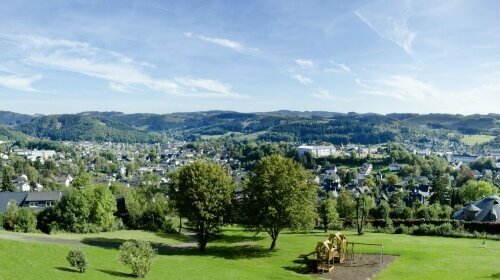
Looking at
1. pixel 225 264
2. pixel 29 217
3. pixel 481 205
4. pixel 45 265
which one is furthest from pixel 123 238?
pixel 481 205

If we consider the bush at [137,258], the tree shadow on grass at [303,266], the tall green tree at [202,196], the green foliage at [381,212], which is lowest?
the tree shadow on grass at [303,266]

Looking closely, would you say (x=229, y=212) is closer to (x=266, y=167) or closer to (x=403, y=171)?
(x=266, y=167)

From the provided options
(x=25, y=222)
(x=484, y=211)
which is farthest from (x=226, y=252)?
(x=484, y=211)

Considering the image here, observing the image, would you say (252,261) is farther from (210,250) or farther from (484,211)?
(484,211)

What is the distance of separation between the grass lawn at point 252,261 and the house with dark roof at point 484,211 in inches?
756

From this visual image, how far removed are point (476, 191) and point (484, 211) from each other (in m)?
31.2

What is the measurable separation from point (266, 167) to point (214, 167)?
6399 millimetres

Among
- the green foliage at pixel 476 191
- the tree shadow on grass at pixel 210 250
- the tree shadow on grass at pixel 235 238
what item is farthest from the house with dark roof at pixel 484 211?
the tree shadow on grass at pixel 210 250

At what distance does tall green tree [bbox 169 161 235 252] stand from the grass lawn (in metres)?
3.28

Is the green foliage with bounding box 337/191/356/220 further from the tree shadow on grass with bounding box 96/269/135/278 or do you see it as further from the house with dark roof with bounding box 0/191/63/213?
the house with dark roof with bounding box 0/191/63/213

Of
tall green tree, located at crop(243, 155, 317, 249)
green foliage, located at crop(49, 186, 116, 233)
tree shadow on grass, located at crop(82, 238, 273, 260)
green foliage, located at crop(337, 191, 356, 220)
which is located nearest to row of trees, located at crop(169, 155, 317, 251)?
tall green tree, located at crop(243, 155, 317, 249)

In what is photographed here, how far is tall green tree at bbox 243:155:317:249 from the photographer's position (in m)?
46.3

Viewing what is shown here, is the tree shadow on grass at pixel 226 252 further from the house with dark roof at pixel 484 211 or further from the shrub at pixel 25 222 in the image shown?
the house with dark roof at pixel 484 211

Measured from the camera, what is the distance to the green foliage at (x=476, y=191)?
9481 cm
